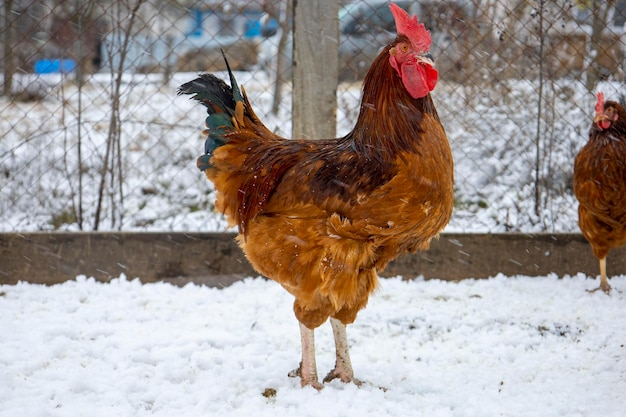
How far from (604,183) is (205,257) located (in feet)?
8.84

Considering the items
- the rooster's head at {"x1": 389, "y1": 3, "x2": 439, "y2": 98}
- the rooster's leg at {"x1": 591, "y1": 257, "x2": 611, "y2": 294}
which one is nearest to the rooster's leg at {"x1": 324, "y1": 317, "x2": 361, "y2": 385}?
the rooster's head at {"x1": 389, "y1": 3, "x2": 439, "y2": 98}

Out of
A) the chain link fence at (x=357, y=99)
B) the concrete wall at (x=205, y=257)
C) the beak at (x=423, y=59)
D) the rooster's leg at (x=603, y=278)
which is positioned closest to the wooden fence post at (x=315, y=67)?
the chain link fence at (x=357, y=99)

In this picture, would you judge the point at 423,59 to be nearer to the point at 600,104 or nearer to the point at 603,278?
the point at 600,104

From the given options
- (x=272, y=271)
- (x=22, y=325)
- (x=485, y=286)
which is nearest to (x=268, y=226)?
(x=272, y=271)

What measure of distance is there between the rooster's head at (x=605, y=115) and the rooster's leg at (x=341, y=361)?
2341 millimetres

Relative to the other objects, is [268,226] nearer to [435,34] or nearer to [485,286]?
[485,286]

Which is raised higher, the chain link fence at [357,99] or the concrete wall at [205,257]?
the chain link fence at [357,99]

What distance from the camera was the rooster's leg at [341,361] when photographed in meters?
2.92

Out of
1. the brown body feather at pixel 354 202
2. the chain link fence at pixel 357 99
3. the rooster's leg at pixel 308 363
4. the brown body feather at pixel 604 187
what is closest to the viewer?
the brown body feather at pixel 354 202

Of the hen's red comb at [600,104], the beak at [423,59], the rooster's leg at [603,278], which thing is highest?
the hen's red comb at [600,104]

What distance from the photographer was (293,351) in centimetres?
330

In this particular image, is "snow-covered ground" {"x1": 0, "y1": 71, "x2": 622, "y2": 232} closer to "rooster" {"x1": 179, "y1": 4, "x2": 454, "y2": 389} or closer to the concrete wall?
the concrete wall

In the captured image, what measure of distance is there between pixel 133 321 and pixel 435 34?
139 inches

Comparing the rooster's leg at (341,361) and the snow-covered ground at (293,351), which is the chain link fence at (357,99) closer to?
the snow-covered ground at (293,351)
